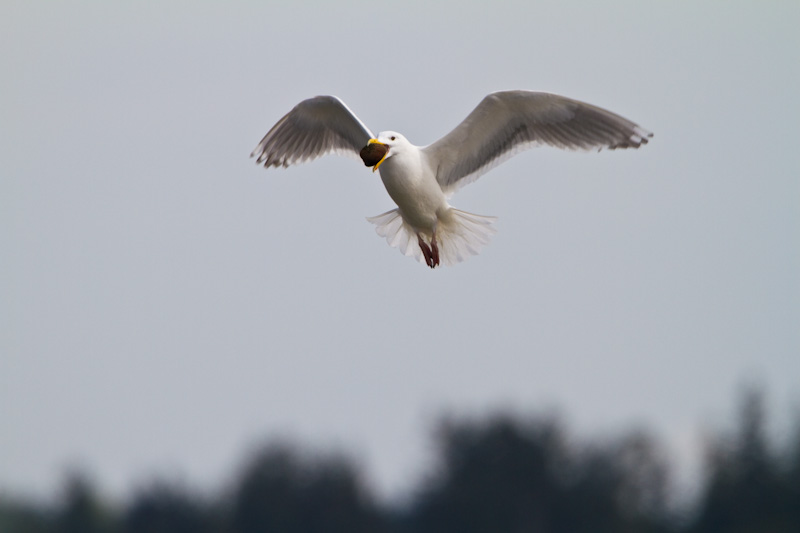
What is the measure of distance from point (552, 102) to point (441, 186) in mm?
791

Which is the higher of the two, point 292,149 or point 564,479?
point 292,149

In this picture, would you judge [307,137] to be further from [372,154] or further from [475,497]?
[475,497]

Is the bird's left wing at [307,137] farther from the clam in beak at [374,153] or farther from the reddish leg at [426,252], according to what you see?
the clam in beak at [374,153]

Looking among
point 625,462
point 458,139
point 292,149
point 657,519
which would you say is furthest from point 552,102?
point 625,462

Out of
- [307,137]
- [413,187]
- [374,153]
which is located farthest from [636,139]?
[307,137]

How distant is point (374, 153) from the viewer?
6695 millimetres

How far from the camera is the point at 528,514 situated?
27.6 metres

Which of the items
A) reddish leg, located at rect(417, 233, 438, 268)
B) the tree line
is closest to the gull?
reddish leg, located at rect(417, 233, 438, 268)

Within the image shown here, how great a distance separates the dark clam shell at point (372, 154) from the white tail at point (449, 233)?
77cm

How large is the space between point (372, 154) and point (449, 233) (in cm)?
106

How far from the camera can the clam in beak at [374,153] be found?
21.9 ft

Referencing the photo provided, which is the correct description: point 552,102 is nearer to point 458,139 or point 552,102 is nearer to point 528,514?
point 458,139

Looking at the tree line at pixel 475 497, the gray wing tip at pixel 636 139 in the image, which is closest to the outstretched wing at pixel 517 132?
the gray wing tip at pixel 636 139

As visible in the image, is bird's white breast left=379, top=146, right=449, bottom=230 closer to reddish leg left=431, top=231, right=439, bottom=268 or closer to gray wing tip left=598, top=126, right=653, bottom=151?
reddish leg left=431, top=231, right=439, bottom=268
